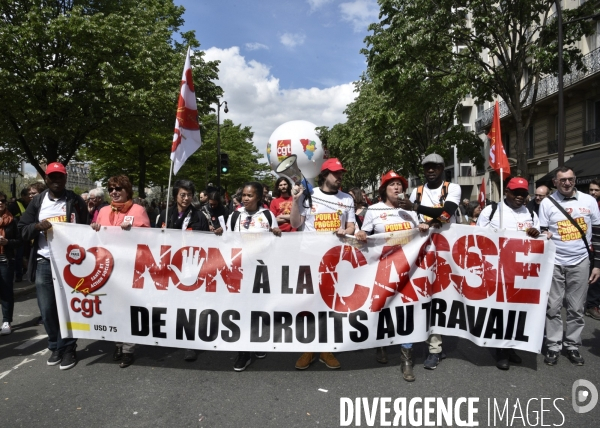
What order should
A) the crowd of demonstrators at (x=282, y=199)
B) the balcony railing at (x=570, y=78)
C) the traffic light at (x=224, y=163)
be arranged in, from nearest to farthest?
the crowd of demonstrators at (x=282, y=199)
the traffic light at (x=224, y=163)
the balcony railing at (x=570, y=78)

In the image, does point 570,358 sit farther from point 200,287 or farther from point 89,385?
point 89,385

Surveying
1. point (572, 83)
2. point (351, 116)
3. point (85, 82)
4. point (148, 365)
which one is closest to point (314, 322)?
point (148, 365)

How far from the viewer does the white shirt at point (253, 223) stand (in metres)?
4.57

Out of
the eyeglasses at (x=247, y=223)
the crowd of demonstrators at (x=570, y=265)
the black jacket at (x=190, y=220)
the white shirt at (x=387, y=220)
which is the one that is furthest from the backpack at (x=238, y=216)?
the crowd of demonstrators at (x=570, y=265)

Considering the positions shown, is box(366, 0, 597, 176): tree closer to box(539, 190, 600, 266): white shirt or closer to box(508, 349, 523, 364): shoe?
box(539, 190, 600, 266): white shirt

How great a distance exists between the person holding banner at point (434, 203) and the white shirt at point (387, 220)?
0.14 meters

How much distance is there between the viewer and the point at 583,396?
3734mm

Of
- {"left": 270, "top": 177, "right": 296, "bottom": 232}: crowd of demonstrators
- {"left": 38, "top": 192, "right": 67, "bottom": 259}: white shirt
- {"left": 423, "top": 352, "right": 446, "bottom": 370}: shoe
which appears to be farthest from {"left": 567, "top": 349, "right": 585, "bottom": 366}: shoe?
{"left": 38, "top": 192, "right": 67, "bottom": 259}: white shirt

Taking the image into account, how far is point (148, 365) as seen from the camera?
446 centimetres

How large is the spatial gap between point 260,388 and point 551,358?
112 inches

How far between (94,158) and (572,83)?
83.1 feet

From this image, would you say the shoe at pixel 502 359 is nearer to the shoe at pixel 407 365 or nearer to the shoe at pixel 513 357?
the shoe at pixel 513 357

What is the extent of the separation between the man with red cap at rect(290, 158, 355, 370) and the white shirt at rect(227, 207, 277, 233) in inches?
12.1

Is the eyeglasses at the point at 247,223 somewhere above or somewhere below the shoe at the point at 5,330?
above
